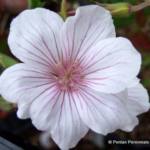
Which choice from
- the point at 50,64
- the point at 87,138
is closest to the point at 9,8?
the point at 87,138

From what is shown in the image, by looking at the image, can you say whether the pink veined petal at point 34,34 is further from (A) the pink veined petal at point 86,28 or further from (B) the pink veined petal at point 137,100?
(B) the pink veined petal at point 137,100

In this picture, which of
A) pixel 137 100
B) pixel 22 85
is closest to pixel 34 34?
pixel 22 85

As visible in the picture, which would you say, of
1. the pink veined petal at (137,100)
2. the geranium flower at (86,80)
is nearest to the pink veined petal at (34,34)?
the geranium flower at (86,80)

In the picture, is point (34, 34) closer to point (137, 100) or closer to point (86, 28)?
point (86, 28)

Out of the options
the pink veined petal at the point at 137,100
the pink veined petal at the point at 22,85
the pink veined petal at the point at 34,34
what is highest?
the pink veined petal at the point at 34,34

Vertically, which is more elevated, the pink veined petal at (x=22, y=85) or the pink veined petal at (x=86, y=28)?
the pink veined petal at (x=86, y=28)
